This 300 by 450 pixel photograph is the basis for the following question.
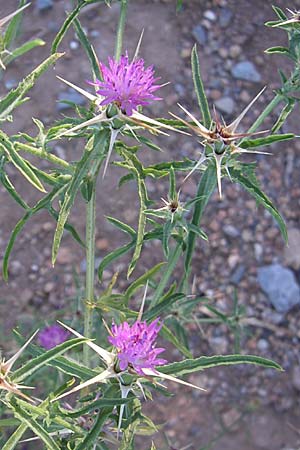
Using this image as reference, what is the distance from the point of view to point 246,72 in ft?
12.9

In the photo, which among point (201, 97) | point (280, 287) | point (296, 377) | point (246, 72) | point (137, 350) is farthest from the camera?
point (246, 72)

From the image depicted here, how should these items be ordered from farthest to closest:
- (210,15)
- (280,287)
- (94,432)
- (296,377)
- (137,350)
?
(210,15) → (280,287) → (296,377) → (94,432) → (137,350)

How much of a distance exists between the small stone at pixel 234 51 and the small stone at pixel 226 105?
0.28m

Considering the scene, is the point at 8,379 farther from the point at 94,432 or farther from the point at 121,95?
the point at 121,95

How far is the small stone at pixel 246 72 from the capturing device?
393 cm

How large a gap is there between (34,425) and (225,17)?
10.1ft

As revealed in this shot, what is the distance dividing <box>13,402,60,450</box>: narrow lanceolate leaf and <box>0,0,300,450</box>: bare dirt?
1253 millimetres

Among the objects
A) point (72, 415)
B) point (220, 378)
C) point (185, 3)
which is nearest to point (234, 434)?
point (220, 378)

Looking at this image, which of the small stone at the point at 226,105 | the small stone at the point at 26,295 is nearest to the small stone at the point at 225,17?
the small stone at the point at 226,105

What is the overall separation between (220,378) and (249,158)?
114 centimetres

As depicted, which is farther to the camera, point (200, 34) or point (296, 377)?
point (200, 34)

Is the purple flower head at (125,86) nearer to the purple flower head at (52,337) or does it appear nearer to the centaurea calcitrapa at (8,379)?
the centaurea calcitrapa at (8,379)

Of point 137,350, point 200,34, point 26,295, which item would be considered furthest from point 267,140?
point 200,34

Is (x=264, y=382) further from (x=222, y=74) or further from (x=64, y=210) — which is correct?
(x=64, y=210)
